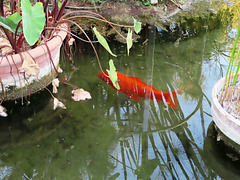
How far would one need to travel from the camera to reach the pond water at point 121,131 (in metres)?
1.54

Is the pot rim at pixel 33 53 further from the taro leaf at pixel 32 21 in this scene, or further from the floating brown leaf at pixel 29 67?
the taro leaf at pixel 32 21

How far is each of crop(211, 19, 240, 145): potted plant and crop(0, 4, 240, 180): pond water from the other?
0.61 feet

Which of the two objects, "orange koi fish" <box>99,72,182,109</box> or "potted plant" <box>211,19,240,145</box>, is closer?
"potted plant" <box>211,19,240,145</box>

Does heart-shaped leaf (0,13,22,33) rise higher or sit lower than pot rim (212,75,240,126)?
higher

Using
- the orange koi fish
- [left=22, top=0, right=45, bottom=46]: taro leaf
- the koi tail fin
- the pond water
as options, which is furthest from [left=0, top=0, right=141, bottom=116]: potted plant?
the koi tail fin

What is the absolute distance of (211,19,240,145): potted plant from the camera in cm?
147

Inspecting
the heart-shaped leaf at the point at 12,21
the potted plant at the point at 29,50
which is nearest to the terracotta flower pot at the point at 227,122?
the potted plant at the point at 29,50

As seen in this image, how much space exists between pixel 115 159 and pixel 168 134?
378 millimetres

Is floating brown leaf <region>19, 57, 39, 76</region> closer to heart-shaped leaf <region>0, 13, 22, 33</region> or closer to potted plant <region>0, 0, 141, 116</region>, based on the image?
potted plant <region>0, 0, 141, 116</region>

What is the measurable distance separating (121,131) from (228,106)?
654 mm

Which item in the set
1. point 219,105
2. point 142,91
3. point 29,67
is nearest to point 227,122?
point 219,105

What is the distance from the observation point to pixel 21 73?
5.53 feet

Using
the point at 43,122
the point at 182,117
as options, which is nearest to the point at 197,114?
the point at 182,117

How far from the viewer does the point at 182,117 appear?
1864 millimetres
